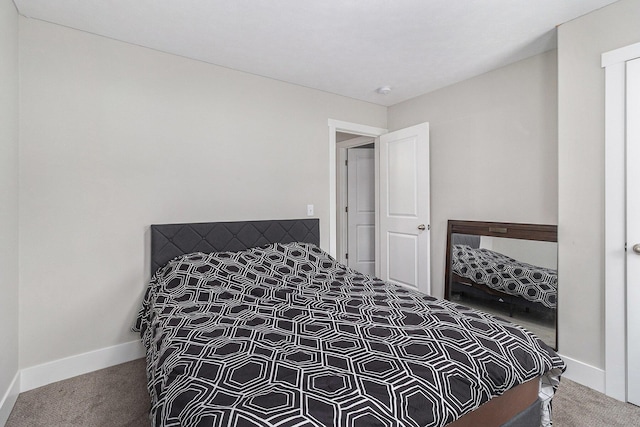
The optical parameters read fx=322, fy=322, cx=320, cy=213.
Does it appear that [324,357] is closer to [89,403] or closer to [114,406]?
[114,406]

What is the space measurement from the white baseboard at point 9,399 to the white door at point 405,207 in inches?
130

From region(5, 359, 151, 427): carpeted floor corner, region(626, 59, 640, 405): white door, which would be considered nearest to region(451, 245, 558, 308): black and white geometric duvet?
region(626, 59, 640, 405): white door

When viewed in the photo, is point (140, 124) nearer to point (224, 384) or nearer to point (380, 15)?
point (380, 15)

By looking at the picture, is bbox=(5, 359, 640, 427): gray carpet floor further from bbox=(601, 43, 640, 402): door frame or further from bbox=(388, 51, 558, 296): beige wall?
bbox=(388, 51, 558, 296): beige wall

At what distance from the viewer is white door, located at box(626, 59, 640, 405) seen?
1947 millimetres

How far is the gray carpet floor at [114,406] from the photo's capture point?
5.93 feet

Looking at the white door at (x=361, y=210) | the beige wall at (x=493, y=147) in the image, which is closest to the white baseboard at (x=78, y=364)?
the beige wall at (x=493, y=147)

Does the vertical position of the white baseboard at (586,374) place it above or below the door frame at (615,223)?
below

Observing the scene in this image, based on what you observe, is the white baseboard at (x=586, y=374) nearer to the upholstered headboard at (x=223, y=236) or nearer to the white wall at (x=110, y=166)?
the upholstered headboard at (x=223, y=236)

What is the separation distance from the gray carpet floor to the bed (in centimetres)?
41

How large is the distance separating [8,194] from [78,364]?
1.27 m

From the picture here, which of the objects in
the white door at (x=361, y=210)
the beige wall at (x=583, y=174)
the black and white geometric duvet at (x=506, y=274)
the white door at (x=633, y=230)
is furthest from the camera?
the white door at (x=361, y=210)

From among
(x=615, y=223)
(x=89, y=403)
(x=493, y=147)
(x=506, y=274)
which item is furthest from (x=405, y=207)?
(x=89, y=403)

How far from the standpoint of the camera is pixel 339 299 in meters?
1.97
